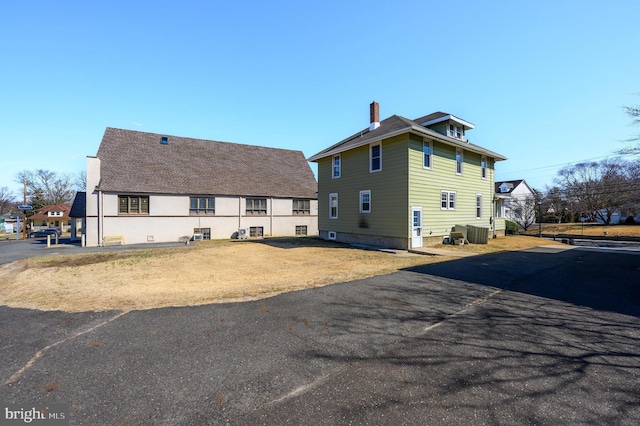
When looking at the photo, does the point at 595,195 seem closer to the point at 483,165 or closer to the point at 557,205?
the point at 557,205

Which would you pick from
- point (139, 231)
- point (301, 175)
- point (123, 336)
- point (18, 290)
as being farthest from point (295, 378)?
point (301, 175)

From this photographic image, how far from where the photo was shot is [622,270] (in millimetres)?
10305

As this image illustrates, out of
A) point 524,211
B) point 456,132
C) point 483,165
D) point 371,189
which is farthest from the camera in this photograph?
point 524,211

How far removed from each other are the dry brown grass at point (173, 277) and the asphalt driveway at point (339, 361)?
855mm

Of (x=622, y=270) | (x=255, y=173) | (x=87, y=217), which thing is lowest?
(x=622, y=270)

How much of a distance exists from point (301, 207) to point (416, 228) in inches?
589

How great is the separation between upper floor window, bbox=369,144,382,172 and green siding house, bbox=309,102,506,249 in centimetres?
3

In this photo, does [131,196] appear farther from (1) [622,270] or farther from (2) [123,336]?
(1) [622,270]

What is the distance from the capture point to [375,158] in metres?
18.4

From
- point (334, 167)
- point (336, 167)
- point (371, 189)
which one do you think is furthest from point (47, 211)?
point (371, 189)

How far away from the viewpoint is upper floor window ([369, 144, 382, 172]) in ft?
59.3

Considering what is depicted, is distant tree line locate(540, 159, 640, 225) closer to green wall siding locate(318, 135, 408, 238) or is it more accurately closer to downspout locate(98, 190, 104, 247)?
green wall siding locate(318, 135, 408, 238)

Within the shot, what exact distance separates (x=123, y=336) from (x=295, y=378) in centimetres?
326

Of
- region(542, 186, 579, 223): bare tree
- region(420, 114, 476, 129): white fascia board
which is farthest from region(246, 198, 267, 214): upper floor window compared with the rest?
region(542, 186, 579, 223): bare tree
